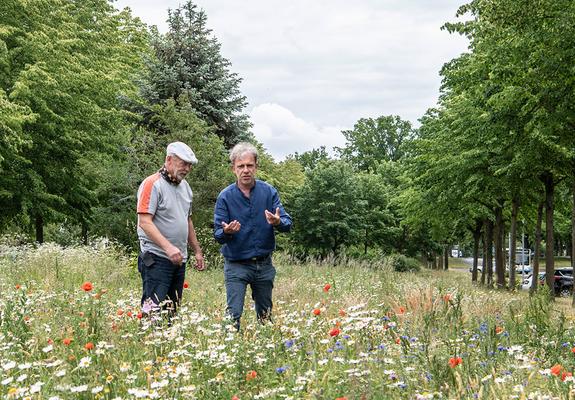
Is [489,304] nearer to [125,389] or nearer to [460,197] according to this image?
[125,389]

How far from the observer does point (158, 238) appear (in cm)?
513

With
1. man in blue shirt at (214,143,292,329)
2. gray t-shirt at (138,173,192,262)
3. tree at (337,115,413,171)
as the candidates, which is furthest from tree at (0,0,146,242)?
tree at (337,115,413,171)

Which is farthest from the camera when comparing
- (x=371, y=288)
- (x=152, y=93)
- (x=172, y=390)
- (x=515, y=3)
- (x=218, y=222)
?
(x=152, y=93)

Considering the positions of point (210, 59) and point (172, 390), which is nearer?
point (172, 390)

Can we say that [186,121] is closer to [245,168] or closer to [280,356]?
[245,168]

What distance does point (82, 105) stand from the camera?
19.7 metres

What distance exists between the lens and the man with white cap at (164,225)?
5230mm

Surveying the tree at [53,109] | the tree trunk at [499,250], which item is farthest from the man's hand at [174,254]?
the tree trunk at [499,250]

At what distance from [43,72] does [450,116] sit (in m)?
12.3

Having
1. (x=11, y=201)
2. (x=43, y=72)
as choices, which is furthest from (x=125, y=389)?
(x=11, y=201)

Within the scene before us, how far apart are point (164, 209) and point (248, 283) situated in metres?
0.91

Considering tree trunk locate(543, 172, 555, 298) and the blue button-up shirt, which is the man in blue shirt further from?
tree trunk locate(543, 172, 555, 298)

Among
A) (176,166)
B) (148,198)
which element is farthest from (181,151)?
(148,198)

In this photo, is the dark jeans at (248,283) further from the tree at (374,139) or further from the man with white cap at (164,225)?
the tree at (374,139)
